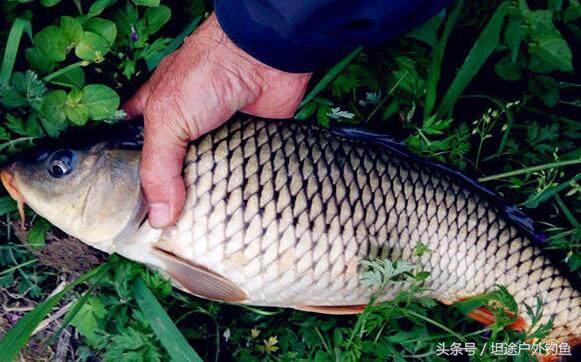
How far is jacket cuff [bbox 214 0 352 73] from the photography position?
2.10 meters

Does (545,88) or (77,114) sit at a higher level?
(77,114)

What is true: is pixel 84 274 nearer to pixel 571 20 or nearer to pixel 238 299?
→ pixel 238 299

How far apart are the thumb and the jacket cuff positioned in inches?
16.2

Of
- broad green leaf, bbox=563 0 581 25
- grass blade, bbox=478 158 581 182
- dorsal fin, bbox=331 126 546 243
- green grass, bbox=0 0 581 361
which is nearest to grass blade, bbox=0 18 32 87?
green grass, bbox=0 0 581 361

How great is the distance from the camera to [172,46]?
2.54m

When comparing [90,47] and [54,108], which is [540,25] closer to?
[90,47]

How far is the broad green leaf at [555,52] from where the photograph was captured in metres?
2.68

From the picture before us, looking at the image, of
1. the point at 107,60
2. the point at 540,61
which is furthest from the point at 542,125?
the point at 107,60

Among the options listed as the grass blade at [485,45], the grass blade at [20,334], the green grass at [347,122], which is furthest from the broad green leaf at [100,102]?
the grass blade at [485,45]

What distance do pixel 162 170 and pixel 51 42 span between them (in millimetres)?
736

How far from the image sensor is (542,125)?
307cm

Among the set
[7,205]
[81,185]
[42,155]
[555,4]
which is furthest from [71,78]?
[555,4]

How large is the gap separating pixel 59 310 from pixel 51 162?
80 centimetres

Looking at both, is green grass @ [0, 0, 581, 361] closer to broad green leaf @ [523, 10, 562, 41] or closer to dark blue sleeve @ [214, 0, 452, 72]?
broad green leaf @ [523, 10, 562, 41]
